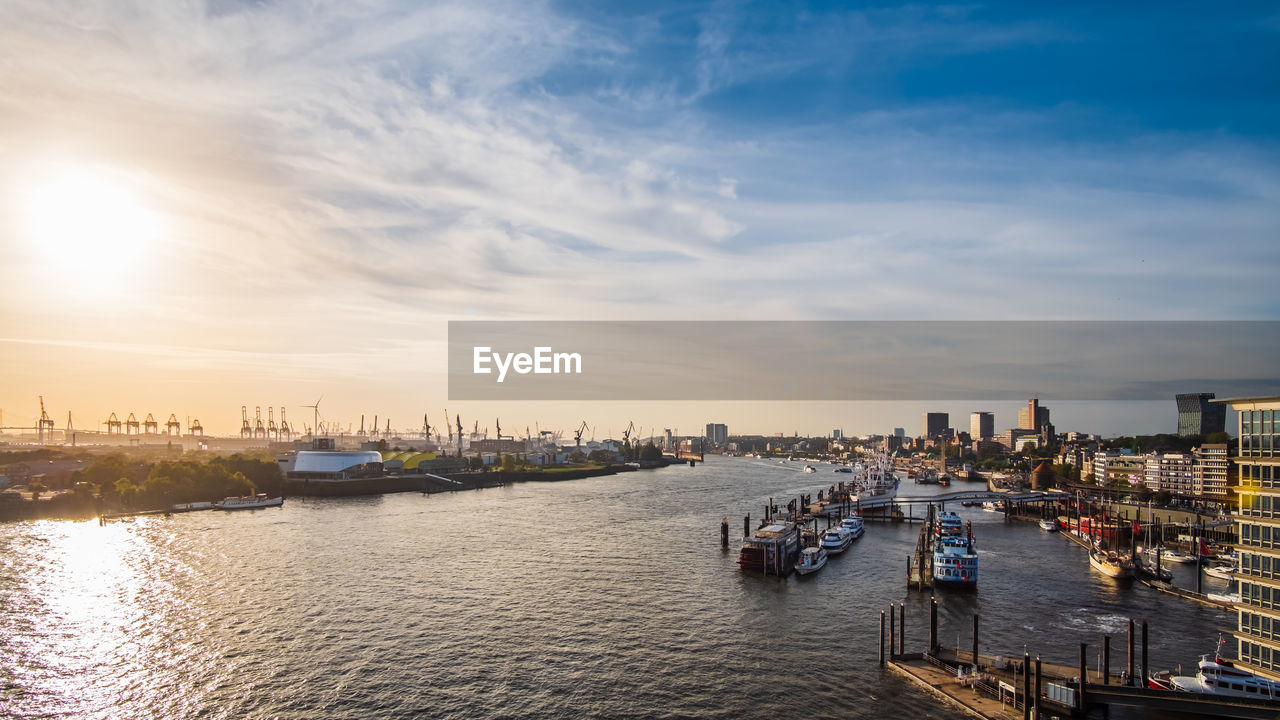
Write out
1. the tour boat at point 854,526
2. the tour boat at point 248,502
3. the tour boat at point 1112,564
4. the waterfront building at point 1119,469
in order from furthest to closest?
1. the waterfront building at point 1119,469
2. the tour boat at point 248,502
3. the tour boat at point 854,526
4. the tour boat at point 1112,564

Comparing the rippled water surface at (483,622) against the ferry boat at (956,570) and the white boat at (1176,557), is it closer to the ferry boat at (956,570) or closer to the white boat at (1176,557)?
the ferry boat at (956,570)

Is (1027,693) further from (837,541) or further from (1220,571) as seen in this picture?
(1220,571)

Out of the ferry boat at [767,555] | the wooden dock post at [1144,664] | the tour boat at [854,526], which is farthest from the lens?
the tour boat at [854,526]

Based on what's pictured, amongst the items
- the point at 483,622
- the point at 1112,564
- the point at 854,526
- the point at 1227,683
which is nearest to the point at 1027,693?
the point at 1227,683

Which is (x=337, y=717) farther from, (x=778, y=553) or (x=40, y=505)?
(x=40, y=505)

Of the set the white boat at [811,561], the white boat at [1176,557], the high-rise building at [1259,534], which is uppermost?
the high-rise building at [1259,534]

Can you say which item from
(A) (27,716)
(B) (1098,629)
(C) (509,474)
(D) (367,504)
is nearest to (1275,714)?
(B) (1098,629)

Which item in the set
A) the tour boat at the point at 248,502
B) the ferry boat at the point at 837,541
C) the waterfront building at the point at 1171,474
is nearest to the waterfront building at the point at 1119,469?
the waterfront building at the point at 1171,474
